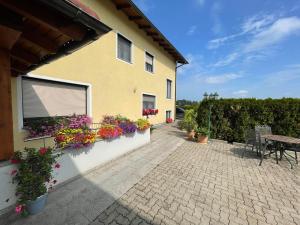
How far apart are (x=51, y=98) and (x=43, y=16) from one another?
377cm

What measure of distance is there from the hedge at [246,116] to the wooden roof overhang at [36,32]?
775 centimetres

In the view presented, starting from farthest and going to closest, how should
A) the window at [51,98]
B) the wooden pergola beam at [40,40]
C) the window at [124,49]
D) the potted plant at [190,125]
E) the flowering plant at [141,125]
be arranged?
the potted plant at [190,125]
the window at [124,49]
the flowering plant at [141,125]
the window at [51,98]
the wooden pergola beam at [40,40]

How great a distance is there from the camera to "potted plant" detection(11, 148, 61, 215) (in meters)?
2.47

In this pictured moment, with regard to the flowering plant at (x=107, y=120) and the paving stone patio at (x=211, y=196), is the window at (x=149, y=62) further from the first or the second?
the paving stone patio at (x=211, y=196)

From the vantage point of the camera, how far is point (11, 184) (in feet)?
8.42

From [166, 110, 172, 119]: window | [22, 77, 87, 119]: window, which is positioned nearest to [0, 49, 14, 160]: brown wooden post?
[22, 77, 87, 119]: window

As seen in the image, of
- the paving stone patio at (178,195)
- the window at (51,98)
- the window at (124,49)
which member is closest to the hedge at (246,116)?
the paving stone patio at (178,195)

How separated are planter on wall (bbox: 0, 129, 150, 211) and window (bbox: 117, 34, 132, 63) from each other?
422cm

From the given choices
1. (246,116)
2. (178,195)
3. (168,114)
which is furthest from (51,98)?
(168,114)

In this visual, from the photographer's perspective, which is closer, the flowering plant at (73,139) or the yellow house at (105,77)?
the flowering plant at (73,139)

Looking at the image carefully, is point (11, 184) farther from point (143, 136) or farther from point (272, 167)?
point (272, 167)

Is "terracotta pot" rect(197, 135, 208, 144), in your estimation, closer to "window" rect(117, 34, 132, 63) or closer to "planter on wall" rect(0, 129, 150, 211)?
"planter on wall" rect(0, 129, 150, 211)

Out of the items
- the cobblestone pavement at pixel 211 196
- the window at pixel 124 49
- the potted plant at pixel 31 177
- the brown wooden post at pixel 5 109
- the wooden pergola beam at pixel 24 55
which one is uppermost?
the window at pixel 124 49

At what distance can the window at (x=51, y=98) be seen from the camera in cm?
420
